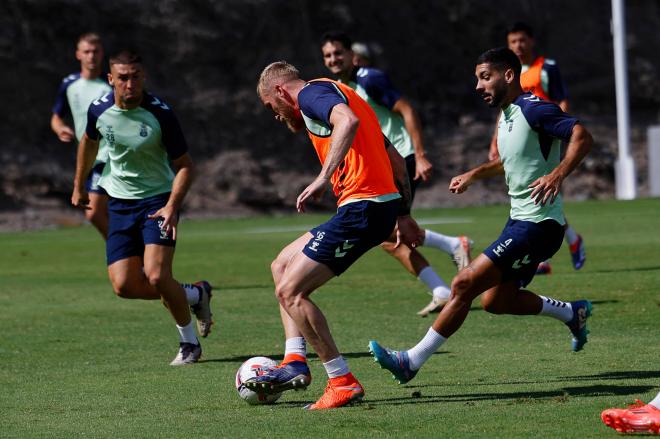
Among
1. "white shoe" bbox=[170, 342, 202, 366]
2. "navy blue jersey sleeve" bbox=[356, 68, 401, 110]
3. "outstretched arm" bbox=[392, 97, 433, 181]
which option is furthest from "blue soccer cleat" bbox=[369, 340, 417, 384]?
"navy blue jersey sleeve" bbox=[356, 68, 401, 110]

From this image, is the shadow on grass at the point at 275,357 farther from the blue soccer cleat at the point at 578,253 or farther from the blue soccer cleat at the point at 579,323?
the blue soccer cleat at the point at 578,253

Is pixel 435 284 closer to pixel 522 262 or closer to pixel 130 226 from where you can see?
pixel 130 226

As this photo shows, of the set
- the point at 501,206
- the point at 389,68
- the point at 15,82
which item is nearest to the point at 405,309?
the point at 501,206

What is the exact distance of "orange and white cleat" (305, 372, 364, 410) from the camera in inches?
279

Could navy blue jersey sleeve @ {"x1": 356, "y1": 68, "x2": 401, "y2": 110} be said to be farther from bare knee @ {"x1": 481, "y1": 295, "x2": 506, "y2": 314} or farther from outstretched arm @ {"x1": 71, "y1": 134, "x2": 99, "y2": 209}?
bare knee @ {"x1": 481, "y1": 295, "x2": 506, "y2": 314}

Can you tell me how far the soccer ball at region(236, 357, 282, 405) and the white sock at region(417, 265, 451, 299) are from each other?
399cm

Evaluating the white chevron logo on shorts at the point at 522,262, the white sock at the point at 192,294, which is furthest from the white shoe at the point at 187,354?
the white chevron logo on shorts at the point at 522,262

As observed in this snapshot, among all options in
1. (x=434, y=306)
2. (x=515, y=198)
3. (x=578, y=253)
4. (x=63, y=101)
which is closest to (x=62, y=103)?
(x=63, y=101)

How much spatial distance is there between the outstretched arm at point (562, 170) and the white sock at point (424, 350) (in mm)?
983

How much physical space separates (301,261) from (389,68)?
31866 mm

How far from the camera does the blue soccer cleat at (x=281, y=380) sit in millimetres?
7211

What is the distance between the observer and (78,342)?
10297mm

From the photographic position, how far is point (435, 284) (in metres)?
11.4

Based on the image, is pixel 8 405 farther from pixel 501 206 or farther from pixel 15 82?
pixel 15 82
